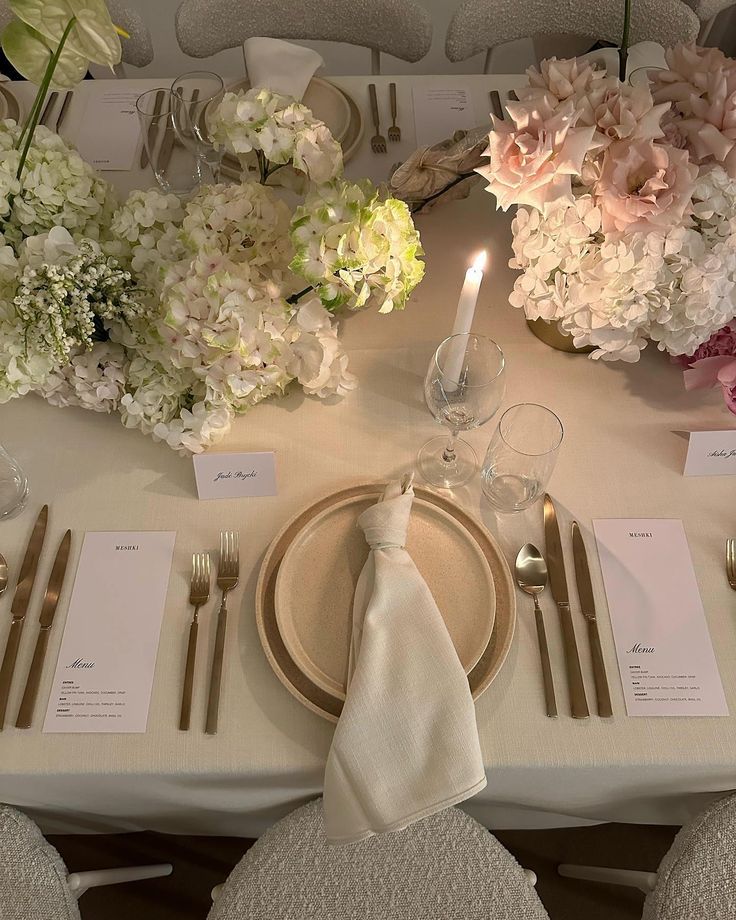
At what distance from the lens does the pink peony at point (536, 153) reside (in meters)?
0.84

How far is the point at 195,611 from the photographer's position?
0.93 meters

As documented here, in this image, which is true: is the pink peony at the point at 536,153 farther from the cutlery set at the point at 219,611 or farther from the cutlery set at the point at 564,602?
the cutlery set at the point at 219,611

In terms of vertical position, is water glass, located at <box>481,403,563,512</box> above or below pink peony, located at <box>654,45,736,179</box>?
below

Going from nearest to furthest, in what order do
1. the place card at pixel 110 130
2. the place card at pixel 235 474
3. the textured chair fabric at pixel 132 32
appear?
the place card at pixel 235 474, the place card at pixel 110 130, the textured chair fabric at pixel 132 32

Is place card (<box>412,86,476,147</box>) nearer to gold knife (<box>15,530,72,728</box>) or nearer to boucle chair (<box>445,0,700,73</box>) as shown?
boucle chair (<box>445,0,700,73</box>)

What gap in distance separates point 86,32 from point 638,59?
1.07 m

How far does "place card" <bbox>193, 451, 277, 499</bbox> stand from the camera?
0.99m

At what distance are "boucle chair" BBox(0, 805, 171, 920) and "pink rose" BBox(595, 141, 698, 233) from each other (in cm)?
109

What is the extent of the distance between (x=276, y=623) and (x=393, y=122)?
1.07 metres

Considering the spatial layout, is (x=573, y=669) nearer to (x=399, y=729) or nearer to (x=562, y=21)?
(x=399, y=729)

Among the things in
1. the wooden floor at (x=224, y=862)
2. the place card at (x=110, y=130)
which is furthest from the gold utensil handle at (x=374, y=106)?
the wooden floor at (x=224, y=862)

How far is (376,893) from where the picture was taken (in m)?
0.94

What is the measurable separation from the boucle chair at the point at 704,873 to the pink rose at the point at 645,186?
76 centimetres

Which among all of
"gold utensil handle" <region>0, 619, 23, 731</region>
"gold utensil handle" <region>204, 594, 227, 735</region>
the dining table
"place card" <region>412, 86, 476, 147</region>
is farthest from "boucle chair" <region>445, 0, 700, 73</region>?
"gold utensil handle" <region>0, 619, 23, 731</region>
